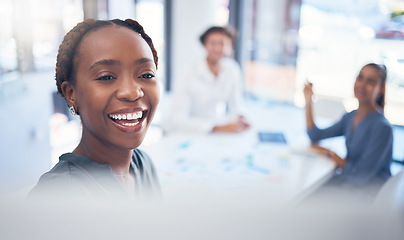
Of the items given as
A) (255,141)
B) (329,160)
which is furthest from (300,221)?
(255,141)

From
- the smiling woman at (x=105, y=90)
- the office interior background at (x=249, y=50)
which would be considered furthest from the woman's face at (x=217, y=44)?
the smiling woman at (x=105, y=90)

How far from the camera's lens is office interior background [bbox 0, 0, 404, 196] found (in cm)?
180

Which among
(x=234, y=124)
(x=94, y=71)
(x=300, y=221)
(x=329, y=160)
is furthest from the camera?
(x=234, y=124)

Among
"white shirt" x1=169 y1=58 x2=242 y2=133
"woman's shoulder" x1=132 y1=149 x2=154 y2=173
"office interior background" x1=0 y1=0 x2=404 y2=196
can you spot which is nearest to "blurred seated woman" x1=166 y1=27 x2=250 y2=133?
"white shirt" x1=169 y1=58 x2=242 y2=133

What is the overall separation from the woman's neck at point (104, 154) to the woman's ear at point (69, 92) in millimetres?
72

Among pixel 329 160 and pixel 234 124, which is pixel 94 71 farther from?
pixel 234 124

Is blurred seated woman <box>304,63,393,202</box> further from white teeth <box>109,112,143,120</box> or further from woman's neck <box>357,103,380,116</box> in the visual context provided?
white teeth <box>109,112,143,120</box>

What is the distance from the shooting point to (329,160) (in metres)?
1.64

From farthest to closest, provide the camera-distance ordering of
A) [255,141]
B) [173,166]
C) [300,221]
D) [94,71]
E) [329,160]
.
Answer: [255,141]
[329,160]
[173,166]
[94,71]
[300,221]

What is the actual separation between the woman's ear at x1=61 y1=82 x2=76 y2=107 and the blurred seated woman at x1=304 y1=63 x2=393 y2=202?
3.85 ft

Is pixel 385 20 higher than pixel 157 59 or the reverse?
higher

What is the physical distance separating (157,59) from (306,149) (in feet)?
4.33

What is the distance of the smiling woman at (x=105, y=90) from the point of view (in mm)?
448

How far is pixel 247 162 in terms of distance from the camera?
1564mm
